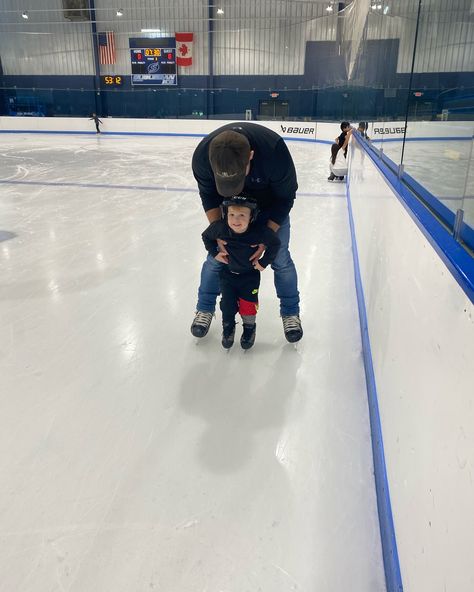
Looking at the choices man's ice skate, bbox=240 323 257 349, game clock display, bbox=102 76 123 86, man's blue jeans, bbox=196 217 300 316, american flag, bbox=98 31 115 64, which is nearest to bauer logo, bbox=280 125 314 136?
game clock display, bbox=102 76 123 86

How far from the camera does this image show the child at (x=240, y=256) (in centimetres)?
171

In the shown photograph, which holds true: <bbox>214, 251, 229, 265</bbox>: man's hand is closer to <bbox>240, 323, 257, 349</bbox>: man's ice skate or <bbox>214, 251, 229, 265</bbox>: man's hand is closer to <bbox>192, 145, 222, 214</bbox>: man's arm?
<bbox>192, 145, 222, 214</bbox>: man's arm

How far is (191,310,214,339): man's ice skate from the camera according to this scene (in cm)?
222

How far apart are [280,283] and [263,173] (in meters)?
0.66

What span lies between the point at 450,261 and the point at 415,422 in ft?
1.25

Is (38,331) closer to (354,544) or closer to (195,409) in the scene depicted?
(195,409)

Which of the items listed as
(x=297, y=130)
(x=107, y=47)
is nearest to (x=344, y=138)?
(x=297, y=130)

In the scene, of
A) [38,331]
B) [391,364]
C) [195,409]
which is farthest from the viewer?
[38,331]

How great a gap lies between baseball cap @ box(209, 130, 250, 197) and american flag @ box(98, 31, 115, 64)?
65.6 ft

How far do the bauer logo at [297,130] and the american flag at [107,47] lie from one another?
8.13 metres

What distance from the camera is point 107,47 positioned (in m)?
18.5

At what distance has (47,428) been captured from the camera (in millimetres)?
1632

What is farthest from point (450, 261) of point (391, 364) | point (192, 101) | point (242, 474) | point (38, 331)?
point (192, 101)

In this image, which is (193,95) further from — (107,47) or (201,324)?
(201,324)
